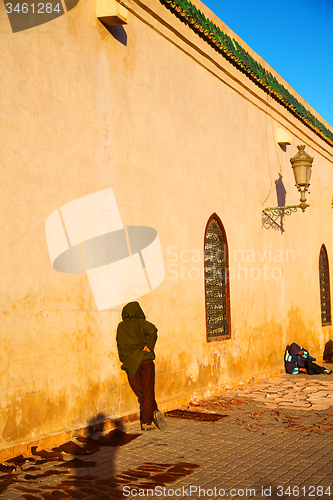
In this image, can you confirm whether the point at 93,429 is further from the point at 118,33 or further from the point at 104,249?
the point at 118,33

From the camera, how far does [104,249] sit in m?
6.07

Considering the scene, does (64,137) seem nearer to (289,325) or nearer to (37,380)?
(37,380)

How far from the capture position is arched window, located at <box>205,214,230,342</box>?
8.46 metres

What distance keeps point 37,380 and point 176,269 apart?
9.66 feet

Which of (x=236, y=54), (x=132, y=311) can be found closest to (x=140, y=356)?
(x=132, y=311)

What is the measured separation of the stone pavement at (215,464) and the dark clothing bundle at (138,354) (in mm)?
369

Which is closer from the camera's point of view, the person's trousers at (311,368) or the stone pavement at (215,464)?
the stone pavement at (215,464)

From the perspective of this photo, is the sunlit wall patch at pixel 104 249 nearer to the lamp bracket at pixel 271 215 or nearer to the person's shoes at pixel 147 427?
the person's shoes at pixel 147 427

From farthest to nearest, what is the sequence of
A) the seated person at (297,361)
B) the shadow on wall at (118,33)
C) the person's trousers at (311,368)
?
the seated person at (297,361), the person's trousers at (311,368), the shadow on wall at (118,33)

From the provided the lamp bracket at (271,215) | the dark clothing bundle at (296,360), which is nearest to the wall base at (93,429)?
the dark clothing bundle at (296,360)

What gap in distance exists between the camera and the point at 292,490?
3.92 m

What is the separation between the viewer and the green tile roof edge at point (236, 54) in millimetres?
7754

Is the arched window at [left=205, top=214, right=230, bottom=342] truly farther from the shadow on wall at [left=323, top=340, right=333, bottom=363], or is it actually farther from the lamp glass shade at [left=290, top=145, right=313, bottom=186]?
the shadow on wall at [left=323, top=340, right=333, bottom=363]

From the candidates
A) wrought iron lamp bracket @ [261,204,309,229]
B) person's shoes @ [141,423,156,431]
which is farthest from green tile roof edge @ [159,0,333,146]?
person's shoes @ [141,423,156,431]
